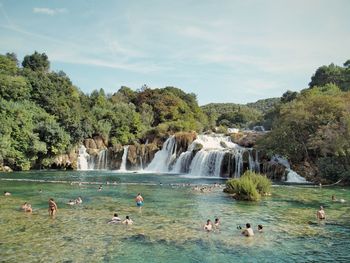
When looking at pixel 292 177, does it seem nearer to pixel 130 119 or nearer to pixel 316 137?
pixel 316 137

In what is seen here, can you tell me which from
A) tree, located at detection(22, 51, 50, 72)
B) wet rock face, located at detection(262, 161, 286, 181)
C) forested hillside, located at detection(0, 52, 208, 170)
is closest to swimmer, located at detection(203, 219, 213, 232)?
wet rock face, located at detection(262, 161, 286, 181)

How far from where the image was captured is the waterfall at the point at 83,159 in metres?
57.4

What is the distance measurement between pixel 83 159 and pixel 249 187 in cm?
3553

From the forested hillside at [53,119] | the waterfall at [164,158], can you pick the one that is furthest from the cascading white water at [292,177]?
the forested hillside at [53,119]

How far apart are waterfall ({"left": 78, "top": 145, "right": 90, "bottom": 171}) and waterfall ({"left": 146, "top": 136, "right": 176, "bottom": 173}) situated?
9.59 m

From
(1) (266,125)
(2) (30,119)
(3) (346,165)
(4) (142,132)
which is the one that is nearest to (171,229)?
(3) (346,165)

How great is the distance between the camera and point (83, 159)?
5803 cm

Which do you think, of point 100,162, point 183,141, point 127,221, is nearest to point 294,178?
point 183,141

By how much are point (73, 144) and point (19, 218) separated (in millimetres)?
37350

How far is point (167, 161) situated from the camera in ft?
179

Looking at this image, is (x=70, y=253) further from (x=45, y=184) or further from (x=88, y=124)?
(x=88, y=124)

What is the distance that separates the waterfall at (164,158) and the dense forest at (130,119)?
4.05 m

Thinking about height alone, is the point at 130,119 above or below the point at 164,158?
above

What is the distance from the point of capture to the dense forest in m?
39.0
